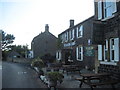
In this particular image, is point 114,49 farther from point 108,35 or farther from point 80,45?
point 80,45

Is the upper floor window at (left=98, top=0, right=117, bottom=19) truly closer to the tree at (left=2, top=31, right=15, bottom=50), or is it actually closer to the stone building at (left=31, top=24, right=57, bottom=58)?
the stone building at (left=31, top=24, right=57, bottom=58)

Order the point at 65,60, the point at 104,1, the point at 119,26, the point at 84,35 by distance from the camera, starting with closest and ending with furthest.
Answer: the point at 119,26 → the point at 104,1 → the point at 84,35 → the point at 65,60

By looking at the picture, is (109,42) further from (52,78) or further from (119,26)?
(52,78)

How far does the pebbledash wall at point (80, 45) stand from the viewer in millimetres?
20175

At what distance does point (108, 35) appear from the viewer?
12531 millimetres

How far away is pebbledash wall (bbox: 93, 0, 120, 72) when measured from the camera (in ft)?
38.2

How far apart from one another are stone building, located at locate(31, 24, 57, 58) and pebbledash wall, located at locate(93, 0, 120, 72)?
3207cm

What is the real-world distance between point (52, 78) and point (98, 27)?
15.5 feet

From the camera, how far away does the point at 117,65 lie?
37.9 feet

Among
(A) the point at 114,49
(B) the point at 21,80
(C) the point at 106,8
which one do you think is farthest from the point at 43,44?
(A) the point at 114,49

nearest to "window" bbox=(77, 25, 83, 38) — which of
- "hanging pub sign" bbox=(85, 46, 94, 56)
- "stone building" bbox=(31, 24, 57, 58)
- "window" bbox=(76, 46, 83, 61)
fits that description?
"window" bbox=(76, 46, 83, 61)

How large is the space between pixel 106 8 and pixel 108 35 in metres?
2.00

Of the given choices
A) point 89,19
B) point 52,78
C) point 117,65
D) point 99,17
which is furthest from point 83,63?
point 52,78

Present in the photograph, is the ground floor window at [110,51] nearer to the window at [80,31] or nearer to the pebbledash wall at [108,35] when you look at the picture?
the pebbledash wall at [108,35]
